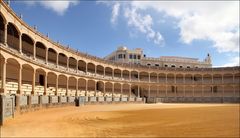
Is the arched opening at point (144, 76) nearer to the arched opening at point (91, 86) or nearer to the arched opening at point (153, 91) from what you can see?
the arched opening at point (153, 91)

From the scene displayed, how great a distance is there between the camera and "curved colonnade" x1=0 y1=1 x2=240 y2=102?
37.5 m

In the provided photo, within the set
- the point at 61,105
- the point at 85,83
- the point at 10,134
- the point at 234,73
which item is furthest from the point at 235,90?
the point at 10,134

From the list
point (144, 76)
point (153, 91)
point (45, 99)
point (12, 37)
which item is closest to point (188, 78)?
point (153, 91)

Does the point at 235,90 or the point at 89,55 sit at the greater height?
the point at 89,55

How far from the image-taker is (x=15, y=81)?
108ft

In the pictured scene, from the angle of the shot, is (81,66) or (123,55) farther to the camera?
(123,55)

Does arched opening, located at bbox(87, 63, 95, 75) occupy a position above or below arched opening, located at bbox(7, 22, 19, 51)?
below

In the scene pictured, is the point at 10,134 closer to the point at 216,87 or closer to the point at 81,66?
the point at 81,66

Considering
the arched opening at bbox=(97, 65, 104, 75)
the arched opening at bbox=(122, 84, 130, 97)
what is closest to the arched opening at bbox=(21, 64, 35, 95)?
the arched opening at bbox=(97, 65, 104, 75)

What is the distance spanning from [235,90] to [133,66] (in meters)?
30.8

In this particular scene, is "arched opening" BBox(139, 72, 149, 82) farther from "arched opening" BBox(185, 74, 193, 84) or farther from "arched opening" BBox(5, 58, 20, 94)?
"arched opening" BBox(5, 58, 20, 94)

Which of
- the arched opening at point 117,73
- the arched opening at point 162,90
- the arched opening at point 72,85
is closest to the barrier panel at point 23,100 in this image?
the arched opening at point 72,85

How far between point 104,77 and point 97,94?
455 cm

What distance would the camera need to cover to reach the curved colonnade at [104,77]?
37.5 m
